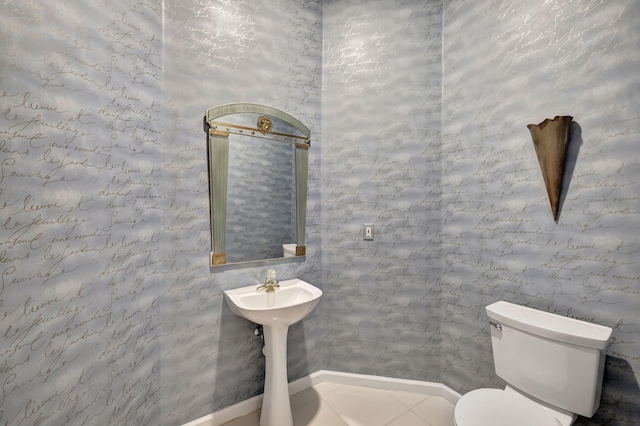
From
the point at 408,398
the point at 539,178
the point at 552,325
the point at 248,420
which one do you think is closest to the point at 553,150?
the point at 539,178

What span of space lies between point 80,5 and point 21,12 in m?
0.22

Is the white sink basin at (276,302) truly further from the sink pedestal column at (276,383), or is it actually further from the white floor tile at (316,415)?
the white floor tile at (316,415)

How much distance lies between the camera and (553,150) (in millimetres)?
1288

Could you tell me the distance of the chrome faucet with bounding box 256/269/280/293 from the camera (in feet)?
5.33

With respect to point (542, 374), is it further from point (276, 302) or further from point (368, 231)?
point (276, 302)

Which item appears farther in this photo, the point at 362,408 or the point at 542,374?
the point at 362,408

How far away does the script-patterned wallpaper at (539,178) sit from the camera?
1135 millimetres

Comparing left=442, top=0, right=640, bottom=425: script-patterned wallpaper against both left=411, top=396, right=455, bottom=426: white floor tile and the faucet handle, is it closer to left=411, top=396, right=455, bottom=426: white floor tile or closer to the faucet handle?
left=411, top=396, right=455, bottom=426: white floor tile

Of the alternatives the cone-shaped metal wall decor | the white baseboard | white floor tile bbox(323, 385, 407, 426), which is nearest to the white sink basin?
the white baseboard

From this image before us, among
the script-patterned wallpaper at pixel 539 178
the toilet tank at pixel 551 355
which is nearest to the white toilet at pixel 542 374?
the toilet tank at pixel 551 355

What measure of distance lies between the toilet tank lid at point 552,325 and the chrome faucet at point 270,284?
1.19 m

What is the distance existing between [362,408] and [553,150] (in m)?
1.84

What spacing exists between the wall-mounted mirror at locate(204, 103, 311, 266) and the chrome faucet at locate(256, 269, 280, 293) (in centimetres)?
15

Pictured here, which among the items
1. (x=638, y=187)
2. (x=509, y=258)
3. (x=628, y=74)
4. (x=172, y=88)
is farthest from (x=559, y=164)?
(x=172, y=88)
